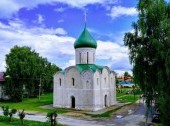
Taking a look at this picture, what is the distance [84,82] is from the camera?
160 feet

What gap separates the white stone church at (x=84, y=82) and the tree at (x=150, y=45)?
79.6 feet

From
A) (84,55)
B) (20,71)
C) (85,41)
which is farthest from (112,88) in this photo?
(20,71)

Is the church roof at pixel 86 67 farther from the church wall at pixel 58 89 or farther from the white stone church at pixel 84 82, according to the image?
the church wall at pixel 58 89

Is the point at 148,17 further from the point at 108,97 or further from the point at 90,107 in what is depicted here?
the point at 108,97

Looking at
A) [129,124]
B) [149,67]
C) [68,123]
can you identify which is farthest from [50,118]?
[149,67]

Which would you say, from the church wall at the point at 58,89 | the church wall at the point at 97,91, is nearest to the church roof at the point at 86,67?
the church wall at the point at 97,91

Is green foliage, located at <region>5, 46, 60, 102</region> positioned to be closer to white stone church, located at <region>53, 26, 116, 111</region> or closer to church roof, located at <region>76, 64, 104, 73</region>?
white stone church, located at <region>53, 26, 116, 111</region>

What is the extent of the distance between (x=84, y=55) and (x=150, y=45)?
1115 inches

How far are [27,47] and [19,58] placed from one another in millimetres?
3733

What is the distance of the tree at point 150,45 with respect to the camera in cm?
2234

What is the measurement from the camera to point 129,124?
36.1m

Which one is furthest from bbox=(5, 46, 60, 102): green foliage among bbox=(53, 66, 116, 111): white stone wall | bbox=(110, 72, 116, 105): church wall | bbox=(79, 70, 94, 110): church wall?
bbox=(79, 70, 94, 110): church wall

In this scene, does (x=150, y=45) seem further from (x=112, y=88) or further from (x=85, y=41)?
(x=112, y=88)

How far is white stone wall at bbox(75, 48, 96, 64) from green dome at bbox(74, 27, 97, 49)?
2.11 ft
